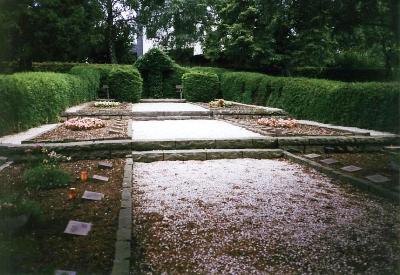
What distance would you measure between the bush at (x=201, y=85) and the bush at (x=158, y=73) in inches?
157

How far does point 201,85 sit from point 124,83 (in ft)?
12.6

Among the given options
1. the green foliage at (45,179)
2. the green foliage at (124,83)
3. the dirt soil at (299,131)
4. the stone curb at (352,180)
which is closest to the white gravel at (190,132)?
the dirt soil at (299,131)

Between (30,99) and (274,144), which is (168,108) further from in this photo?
(274,144)

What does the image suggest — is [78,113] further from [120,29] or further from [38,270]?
[120,29]

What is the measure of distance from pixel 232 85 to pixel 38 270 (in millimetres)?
17602

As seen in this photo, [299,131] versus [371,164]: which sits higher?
[299,131]

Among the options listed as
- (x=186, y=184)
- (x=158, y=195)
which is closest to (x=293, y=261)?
(x=158, y=195)

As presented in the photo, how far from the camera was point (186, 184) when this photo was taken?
19.3ft

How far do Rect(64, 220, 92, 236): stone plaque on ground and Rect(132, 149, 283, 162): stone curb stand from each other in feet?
12.3

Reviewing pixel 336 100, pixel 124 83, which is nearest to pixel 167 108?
pixel 124 83

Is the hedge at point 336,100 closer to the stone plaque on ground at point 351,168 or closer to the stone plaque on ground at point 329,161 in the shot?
the stone plaque on ground at point 329,161

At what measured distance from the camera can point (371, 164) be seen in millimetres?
6902

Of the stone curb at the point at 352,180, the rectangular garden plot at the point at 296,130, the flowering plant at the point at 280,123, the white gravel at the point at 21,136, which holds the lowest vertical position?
the stone curb at the point at 352,180

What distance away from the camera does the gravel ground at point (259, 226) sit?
10.6 ft
